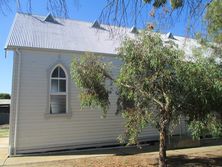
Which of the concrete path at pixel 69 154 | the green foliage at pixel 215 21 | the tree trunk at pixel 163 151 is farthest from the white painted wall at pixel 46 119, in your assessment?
the green foliage at pixel 215 21

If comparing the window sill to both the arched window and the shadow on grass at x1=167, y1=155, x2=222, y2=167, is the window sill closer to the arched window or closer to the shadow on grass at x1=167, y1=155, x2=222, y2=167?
the arched window

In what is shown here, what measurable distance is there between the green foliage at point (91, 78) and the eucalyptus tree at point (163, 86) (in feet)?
3.69

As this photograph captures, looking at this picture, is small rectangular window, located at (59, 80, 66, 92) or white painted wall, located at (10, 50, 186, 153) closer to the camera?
white painted wall, located at (10, 50, 186, 153)

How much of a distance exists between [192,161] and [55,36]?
29.5 feet

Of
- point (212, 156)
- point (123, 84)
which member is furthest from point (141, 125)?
point (212, 156)

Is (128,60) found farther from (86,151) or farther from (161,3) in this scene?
(86,151)

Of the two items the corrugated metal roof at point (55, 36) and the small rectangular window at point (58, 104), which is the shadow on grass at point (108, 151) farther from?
the corrugated metal roof at point (55, 36)

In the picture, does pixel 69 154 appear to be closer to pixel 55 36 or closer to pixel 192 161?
pixel 192 161

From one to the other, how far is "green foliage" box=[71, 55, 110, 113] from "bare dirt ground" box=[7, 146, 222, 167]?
2.19 metres

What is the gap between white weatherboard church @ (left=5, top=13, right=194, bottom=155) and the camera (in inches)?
531

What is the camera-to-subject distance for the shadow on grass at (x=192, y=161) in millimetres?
10906

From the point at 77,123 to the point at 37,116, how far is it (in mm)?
1974

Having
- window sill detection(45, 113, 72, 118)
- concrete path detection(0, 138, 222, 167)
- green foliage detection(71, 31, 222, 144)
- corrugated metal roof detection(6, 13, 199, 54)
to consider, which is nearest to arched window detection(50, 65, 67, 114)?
window sill detection(45, 113, 72, 118)

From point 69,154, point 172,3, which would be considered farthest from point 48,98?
point 172,3
